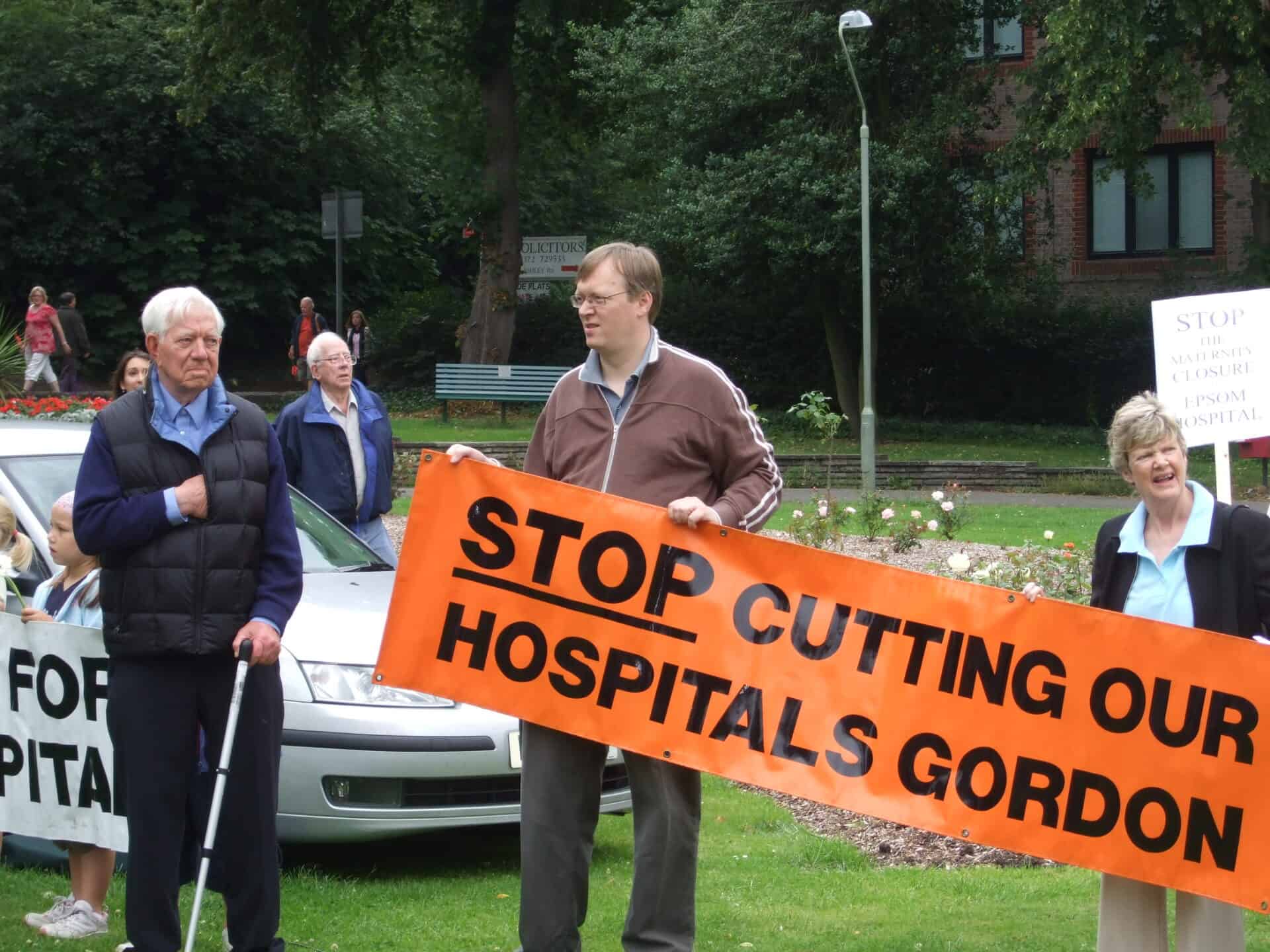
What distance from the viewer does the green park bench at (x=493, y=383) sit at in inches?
1299

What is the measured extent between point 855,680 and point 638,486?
834 millimetres

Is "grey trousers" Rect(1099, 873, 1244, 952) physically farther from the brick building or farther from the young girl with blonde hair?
the brick building

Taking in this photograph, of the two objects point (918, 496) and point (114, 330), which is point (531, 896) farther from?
point (114, 330)

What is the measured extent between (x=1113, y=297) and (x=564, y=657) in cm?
3338

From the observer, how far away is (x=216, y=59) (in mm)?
34969

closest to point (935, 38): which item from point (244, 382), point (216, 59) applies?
point (216, 59)

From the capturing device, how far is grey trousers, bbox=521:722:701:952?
4809mm

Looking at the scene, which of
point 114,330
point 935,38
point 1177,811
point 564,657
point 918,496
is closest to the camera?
point 1177,811

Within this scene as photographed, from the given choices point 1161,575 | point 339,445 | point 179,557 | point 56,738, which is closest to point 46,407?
point 339,445

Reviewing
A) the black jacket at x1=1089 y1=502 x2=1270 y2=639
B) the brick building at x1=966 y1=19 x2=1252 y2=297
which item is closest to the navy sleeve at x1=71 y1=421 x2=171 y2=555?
the black jacket at x1=1089 y1=502 x2=1270 y2=639

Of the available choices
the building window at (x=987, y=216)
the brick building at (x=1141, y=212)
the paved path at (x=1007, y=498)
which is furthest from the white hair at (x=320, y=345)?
the brick building at (x=1141, y=212)

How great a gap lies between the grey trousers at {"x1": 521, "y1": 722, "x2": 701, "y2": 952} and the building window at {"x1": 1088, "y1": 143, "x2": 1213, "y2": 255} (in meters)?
33.6

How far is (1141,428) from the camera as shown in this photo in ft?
15.6

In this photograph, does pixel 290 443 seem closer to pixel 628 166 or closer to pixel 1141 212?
pixel 628 166
